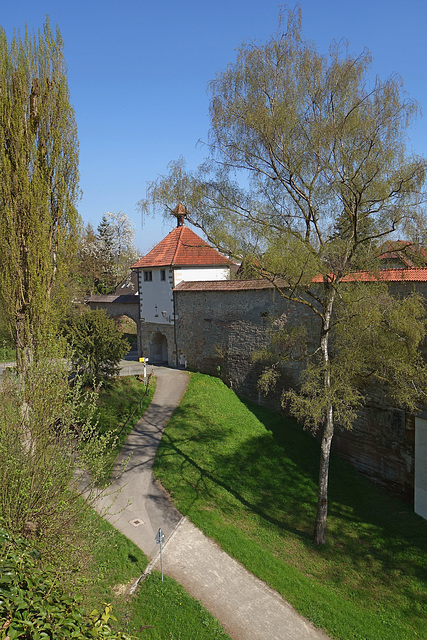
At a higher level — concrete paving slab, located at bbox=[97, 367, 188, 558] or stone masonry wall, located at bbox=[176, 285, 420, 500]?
stone masonry wall, located at bbox=[176, 285, 420, 500]

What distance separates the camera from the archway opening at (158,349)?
2336 cm

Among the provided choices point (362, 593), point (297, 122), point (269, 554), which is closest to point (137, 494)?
point (269, 554)

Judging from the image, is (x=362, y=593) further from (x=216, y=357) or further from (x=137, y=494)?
(x=216, y=357)

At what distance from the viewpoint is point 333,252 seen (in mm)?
10258

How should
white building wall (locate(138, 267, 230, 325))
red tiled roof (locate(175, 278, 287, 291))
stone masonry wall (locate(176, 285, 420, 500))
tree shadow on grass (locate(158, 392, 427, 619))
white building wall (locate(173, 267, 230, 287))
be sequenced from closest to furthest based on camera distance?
tree shadow on grass (locate(158, 392, 427, 619)) < stone masonry wall (locate(176, 285, 420, 500)) < red tiled roof (locate(175, 278, 287, 291)) < white building wall (locate(173, 267, 230, 287)) < white building wall (locate(138, 267, 230, 325))

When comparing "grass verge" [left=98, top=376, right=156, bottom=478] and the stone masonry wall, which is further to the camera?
"grass verge" [left=98, top=376, right=156, bottom=478]

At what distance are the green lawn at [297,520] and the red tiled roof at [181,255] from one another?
7.63m

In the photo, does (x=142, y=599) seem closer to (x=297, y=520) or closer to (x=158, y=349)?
(x=297, y=520)

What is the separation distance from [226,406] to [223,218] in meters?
8.61

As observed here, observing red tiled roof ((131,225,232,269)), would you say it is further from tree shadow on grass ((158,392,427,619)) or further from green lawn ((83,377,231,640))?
green lawn ((83,377,231,640))

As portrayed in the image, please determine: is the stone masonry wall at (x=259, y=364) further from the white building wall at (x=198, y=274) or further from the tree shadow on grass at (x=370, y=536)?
the white building wall at (x=198, y=274)

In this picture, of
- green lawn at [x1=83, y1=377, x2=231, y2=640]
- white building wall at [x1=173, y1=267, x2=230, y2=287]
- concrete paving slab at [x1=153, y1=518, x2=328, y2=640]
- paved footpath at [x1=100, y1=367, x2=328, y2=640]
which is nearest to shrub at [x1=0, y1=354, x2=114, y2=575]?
green lawn at [x1=83, y1=377, x2=231, y2=640]

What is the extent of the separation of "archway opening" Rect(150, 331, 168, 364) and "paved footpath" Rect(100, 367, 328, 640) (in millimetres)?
10206

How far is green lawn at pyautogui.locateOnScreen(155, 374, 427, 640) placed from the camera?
863 cm
